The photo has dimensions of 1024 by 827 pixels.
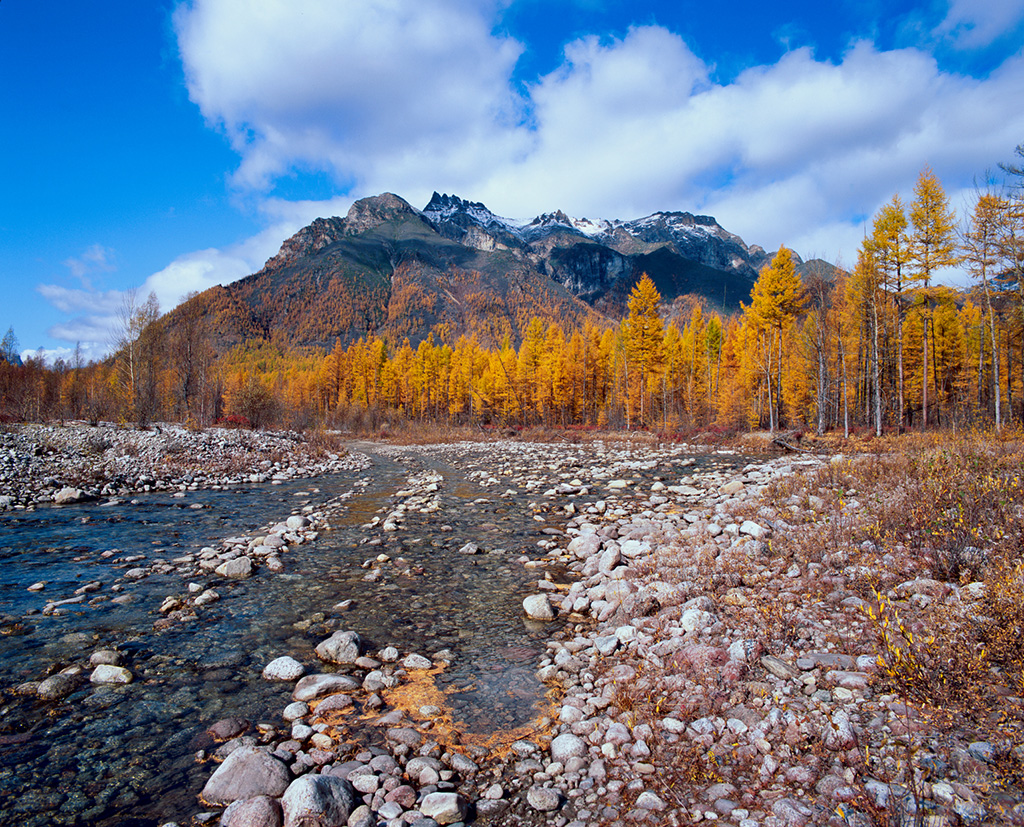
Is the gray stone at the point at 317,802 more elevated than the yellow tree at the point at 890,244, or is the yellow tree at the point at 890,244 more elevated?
the yellow tree at the point at 890,244

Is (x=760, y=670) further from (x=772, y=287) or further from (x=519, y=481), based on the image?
(x=772, y=287)

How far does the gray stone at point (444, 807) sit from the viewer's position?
2.38 m

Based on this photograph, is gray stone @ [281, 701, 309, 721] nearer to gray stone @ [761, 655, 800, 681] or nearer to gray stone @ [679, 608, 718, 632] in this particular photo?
gray stone @ [679, 608, 718, 632]

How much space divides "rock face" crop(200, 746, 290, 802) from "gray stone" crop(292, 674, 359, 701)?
80cm

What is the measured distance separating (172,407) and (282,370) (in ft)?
282

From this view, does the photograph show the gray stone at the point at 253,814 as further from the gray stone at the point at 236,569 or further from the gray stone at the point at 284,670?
the gray stone at the point at 236,569

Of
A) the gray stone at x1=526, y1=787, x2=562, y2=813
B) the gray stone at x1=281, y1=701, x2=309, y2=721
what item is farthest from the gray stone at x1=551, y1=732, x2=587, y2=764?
the gray stone at x1=281, y1=701, x2=309, y2=721

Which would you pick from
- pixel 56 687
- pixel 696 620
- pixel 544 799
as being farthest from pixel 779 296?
pixel 56 687

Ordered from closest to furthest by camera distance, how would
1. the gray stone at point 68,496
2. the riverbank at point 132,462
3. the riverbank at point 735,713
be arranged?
the riverbank at point 735,713, the gray stone at point 68,496, the riverbank at point 132,462

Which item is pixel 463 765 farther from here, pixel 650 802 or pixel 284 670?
pixel 284 670

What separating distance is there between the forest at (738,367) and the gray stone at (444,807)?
19689 mm

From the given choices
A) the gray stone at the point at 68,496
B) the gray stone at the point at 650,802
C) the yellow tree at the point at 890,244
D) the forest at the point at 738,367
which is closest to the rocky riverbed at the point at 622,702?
the gray stone at the point at 650,802

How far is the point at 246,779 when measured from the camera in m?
2.62

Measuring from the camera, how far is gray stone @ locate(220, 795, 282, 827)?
2.30 meters
